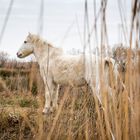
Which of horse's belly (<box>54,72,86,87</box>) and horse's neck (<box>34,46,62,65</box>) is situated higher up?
horse's neck (<box>34,46,62,65</box>)

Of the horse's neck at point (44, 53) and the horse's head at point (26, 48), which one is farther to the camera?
the horse's head at point (26, 48)

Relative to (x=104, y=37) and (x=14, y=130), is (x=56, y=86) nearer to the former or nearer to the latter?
(x=14, y=130)

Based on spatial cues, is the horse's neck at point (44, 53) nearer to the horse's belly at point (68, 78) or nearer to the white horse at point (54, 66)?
the white horse at point (54, 66)

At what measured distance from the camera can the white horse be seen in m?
6.04

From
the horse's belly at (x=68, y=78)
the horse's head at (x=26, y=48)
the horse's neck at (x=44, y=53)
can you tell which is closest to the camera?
Result: the horse's belly at (x=68, y=78)

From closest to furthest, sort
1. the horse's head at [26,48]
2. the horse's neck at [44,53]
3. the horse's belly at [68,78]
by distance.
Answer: the horse's belly at [68,78] < the horse's neck at [44,53] < the horse's head at [26,48]

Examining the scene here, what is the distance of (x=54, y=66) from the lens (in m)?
6.70

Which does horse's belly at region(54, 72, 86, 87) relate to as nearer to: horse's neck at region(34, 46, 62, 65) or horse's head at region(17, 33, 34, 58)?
horse's neck at region(34, 46, 62, 65)

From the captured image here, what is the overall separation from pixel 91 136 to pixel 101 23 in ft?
2.93

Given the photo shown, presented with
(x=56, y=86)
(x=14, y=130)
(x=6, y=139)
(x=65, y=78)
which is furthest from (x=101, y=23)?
(x=56, y=86)

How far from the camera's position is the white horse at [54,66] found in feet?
19.8

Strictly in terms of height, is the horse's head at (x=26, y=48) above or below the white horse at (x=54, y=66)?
above

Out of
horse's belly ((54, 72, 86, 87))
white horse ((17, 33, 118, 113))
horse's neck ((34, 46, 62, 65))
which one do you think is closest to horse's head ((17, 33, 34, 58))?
white horse ((17, 33, 118, 113))

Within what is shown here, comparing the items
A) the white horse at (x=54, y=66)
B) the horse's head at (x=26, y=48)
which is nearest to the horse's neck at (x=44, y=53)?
the white horse at (x=54, y=66)
